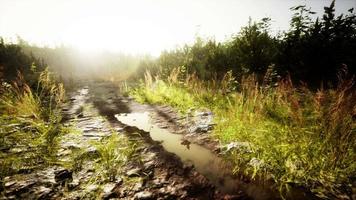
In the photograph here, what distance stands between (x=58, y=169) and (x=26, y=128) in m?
1.72

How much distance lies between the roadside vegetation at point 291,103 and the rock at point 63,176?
2.20 meters

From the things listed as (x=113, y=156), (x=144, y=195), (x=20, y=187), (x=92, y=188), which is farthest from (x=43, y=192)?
(x=144, y=195)

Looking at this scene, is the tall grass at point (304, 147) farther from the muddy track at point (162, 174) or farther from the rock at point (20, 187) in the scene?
the rock at point (20, 187)

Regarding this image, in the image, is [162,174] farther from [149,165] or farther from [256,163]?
[256,163]

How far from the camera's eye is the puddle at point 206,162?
8.42ft

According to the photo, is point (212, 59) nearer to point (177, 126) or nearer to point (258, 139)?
point (177, 126)

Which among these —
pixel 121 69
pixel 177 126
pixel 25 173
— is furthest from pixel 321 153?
pixel 121 69

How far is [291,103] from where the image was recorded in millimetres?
3232

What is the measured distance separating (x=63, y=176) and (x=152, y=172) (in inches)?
44.0

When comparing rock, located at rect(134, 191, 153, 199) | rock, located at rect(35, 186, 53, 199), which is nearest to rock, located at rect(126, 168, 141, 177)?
rock, located at rect(134, 191, 153, 199)

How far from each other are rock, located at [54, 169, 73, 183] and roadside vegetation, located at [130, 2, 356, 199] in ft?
7.23

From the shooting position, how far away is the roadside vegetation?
272 centimetres

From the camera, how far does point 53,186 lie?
259 cm

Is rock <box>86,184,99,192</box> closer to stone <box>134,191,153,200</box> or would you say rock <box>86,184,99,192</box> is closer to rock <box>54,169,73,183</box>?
rock <box>54,169,73,183</box>
